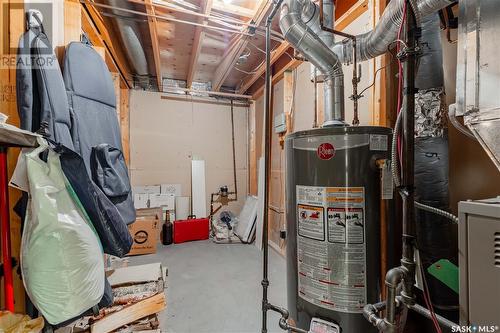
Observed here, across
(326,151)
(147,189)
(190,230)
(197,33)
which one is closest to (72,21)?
(197,33)

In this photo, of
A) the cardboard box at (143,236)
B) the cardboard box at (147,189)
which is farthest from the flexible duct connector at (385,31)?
the cardboard box at (147,189)

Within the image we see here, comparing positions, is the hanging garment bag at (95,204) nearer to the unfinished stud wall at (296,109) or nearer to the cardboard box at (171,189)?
the unfinished stud wall at (296,109)

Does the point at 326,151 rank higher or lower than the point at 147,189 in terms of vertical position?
higher

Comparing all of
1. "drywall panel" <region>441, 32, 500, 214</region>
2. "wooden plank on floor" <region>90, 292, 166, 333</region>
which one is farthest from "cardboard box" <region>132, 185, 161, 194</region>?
"drywall panel" <region>441, 32, 500, 214</region>

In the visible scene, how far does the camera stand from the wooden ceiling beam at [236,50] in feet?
7.18

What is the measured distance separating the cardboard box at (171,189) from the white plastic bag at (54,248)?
330cm

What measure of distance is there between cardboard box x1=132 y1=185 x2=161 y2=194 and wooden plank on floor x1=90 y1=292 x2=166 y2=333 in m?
2.81

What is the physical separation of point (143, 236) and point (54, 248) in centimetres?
271

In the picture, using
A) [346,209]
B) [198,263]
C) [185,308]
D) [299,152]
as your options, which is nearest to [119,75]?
[198,263]

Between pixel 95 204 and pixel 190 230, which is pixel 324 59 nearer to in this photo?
pixel 95 204

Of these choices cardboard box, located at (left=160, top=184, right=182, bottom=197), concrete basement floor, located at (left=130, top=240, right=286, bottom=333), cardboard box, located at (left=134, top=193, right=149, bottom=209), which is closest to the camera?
concrete basement floor, located at (left=130, top=240, right=286, bottom=333)

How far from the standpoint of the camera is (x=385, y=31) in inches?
49.6

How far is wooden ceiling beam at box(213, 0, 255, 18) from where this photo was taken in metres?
2.27

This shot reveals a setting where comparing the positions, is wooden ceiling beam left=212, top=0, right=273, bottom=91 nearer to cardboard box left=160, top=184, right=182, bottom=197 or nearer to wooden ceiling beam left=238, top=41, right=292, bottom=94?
wooden ceiling beam left=238, top=41, right=292, bottom=94
